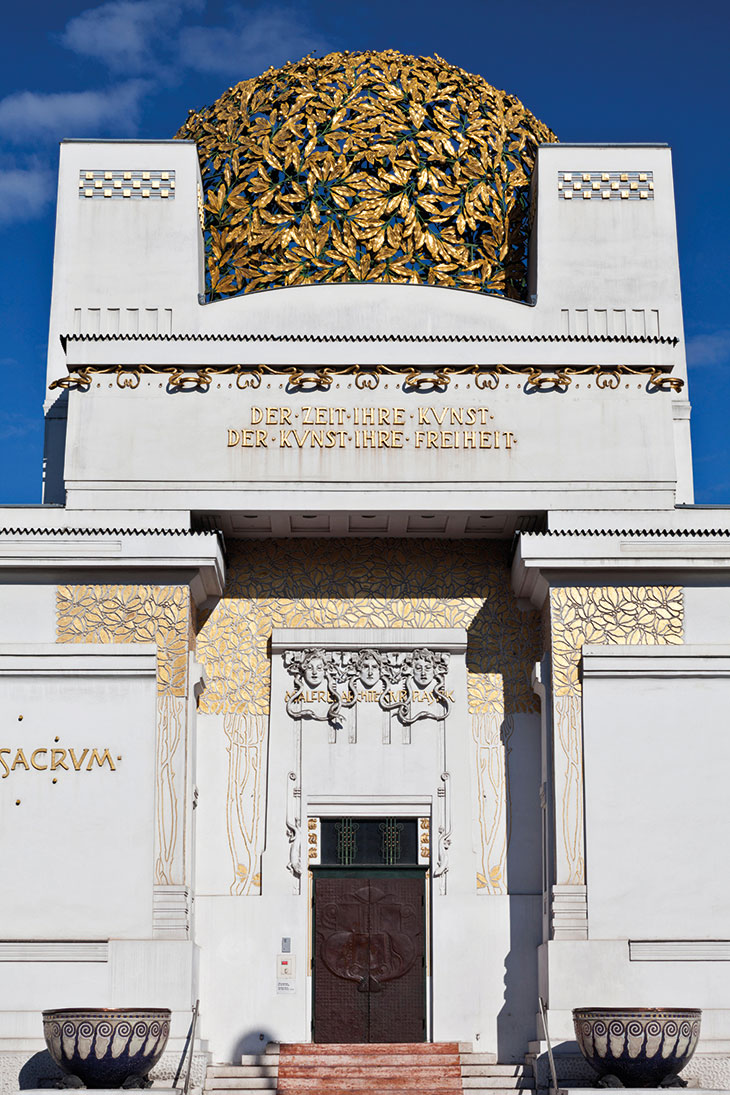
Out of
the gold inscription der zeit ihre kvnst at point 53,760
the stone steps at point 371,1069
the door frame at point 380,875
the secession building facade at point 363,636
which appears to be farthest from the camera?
the door frame at point 380,875

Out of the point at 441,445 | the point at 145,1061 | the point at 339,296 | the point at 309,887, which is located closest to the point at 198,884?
the point at 309,887

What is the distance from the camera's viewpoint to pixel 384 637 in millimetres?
17500

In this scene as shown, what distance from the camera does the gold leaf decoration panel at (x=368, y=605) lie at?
688 inches

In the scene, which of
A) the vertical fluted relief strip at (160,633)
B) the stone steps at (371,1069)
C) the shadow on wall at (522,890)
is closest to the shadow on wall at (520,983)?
the shadow on wall at (522,890)

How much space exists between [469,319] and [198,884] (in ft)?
22.5

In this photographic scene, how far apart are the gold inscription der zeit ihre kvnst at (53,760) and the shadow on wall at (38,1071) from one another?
8.81 feet

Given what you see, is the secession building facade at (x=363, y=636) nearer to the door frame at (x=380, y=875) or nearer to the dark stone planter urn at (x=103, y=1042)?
the door frame at (x=380, y=875)

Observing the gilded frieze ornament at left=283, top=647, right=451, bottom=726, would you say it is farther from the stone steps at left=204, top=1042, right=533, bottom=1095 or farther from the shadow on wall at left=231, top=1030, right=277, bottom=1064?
the stone steps at left=204, top=1042, right=533, bottom=1095

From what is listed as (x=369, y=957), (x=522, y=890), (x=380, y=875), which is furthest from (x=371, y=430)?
(x=369, y=957)

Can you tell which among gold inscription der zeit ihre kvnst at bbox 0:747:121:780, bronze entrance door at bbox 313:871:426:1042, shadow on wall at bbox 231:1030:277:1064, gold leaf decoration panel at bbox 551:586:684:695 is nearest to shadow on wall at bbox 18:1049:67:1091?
shadow on wall at bbox 231:1030:277:1064

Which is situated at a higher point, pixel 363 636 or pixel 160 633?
pixel 363 636

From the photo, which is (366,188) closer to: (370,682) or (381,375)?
(381,375)

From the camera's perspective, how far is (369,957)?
656 inches

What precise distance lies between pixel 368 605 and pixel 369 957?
371 cm
